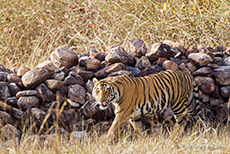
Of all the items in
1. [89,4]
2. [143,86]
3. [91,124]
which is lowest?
[91,124]

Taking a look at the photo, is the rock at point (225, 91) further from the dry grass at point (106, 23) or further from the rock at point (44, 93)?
the rock at point (44, 93)

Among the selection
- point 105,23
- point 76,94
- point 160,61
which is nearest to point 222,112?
point 160,61

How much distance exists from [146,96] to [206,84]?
1374 millimetres

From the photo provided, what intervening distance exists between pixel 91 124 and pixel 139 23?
13.3 ft

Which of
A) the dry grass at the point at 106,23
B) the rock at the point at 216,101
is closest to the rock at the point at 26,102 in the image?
the dry grass at the point at 106,23

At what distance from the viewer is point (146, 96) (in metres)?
4.32

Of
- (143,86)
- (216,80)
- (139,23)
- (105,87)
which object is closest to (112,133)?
(105,87)

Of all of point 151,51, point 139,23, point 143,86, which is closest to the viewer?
point 143,86

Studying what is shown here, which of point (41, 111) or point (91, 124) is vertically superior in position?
point (41, 111)

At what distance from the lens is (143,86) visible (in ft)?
14.2

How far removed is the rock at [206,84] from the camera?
16.8 feet

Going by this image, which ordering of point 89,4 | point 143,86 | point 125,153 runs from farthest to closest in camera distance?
point 89,4
point 143,86
point 125,153

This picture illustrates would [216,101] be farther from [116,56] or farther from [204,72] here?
[116,56]

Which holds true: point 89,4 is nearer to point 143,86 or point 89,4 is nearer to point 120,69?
point 120,69
